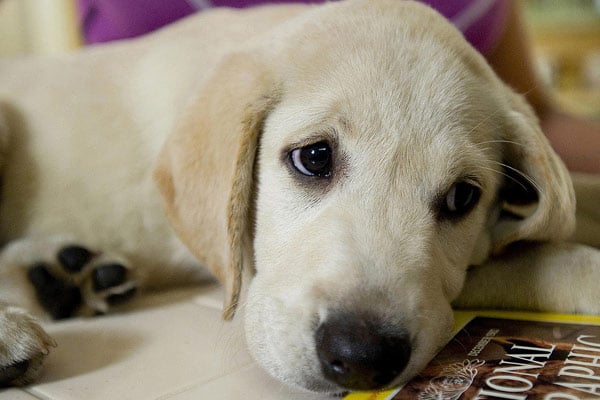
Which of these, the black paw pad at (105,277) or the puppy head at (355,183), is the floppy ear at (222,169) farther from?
the black paw pad at (105,277)

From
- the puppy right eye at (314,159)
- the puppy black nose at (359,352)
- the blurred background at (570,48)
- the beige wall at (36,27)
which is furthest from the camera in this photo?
the blurred background at (570,48)

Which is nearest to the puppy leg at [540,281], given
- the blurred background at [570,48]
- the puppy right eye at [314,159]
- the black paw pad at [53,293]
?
the puppy right eye at [314,159]

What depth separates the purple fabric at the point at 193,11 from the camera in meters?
3.09

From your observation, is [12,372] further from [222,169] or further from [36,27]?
[36,27]

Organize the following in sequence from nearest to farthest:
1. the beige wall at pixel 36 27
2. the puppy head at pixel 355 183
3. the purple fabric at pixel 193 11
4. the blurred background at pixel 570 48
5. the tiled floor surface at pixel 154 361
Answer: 1. the puppy head at pixel 355 183
2. the tiled floor surface at pixel 154 361
3. the purple fabric at pixel 193 11
4. the beige wall at pixel 36 27
5. the blurred background at pixel 570 48

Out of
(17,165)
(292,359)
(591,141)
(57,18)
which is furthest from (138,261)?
(57,18)

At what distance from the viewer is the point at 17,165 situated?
2277 mm

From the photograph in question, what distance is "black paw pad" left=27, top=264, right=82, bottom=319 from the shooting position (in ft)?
6.19

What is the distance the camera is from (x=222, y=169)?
1.65m

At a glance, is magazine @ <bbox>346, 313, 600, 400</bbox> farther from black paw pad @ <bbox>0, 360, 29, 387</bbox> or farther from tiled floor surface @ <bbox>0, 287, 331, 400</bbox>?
black paw pad @ <bbox>0, 360, 29, 387</bbox>

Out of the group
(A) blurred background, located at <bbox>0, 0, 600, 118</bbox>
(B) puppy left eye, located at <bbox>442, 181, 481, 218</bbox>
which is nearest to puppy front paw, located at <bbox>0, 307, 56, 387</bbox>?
(B) puppy left eye, located at <bbox>442, 181, 481, 218</bbox>

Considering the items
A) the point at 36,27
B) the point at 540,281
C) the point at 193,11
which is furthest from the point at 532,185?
the point at 36,27

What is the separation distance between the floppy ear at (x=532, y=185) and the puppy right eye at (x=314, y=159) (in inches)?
18.9

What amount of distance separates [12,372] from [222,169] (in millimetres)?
656
